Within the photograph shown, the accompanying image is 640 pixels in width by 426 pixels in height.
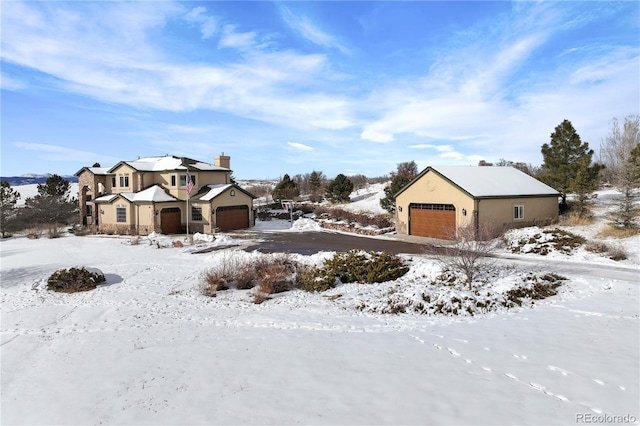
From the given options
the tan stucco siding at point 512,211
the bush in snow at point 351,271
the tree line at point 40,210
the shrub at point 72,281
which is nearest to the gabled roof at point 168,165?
the tree line at point 40,210

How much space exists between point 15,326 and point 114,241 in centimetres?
1925

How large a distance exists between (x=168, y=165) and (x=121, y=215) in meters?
6.36

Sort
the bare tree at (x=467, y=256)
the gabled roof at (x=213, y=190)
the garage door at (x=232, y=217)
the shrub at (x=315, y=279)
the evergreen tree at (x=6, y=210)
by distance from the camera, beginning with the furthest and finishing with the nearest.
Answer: the evergreen tree at (x=6, y=210) → the garage door at (x=232, y=217) → the gabled roof at (x=213, y=190) → the shrub at (x=315, y=279) → the bare tree at (x=467, y=256)

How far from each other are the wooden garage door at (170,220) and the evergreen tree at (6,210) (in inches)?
607

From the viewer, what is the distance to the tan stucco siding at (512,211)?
79.4ft

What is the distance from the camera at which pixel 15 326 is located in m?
12.1

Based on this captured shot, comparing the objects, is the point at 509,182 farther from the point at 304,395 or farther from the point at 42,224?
the point at 42,224

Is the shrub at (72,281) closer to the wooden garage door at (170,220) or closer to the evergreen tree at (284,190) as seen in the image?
the wooden garage door at (170,220)

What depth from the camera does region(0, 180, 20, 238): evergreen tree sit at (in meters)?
36.2

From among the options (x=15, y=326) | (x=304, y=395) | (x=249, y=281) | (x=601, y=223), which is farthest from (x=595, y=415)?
(x=601, y=223)

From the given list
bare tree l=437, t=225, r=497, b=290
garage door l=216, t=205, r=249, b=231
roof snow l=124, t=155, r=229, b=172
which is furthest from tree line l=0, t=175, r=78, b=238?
bare tree l=437, t=225, r=497, b=290

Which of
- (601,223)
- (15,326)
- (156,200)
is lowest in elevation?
(15,326)

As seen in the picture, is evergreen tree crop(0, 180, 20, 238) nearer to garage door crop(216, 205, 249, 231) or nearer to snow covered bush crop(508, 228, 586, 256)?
garage door crop(216, 205, 249, 231)

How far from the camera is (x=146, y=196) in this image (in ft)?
110
